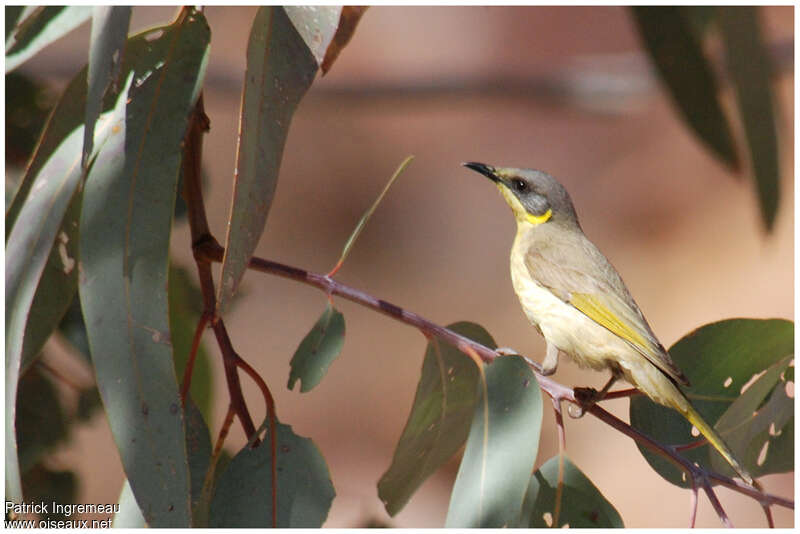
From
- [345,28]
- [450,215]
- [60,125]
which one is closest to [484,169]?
[345,28]

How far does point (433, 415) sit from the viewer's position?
1890 mm

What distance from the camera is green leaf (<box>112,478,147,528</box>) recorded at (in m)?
1.76

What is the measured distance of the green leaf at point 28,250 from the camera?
168cm

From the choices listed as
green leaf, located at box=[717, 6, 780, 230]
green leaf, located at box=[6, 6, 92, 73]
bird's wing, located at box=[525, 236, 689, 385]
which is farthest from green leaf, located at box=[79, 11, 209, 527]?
green leaf, located at box=[717, 6, 780, 230]

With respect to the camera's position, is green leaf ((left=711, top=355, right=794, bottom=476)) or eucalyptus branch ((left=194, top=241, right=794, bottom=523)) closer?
eucalyptus branch ((left=194, top=241, right=794, bottom=523))

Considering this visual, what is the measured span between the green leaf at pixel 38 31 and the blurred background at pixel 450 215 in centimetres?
340

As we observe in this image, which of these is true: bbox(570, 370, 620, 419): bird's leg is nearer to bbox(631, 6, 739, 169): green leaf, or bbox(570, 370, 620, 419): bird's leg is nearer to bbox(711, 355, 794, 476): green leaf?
bbox(711, 355, 794, 476): green leaf

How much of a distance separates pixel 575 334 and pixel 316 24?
0.86 metres

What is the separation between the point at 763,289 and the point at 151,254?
503 cm

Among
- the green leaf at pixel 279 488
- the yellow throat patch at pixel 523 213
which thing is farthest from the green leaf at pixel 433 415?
the yellow throat patch at pixel 523 213

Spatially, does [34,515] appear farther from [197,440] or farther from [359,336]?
[359,336]

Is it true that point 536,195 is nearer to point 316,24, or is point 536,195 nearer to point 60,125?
point 316,24

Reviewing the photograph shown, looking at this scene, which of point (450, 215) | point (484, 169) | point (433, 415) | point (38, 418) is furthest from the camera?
point (450, 215)

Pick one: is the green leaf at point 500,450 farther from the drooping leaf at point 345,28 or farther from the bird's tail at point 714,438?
the drooping leaf at point 345,28
